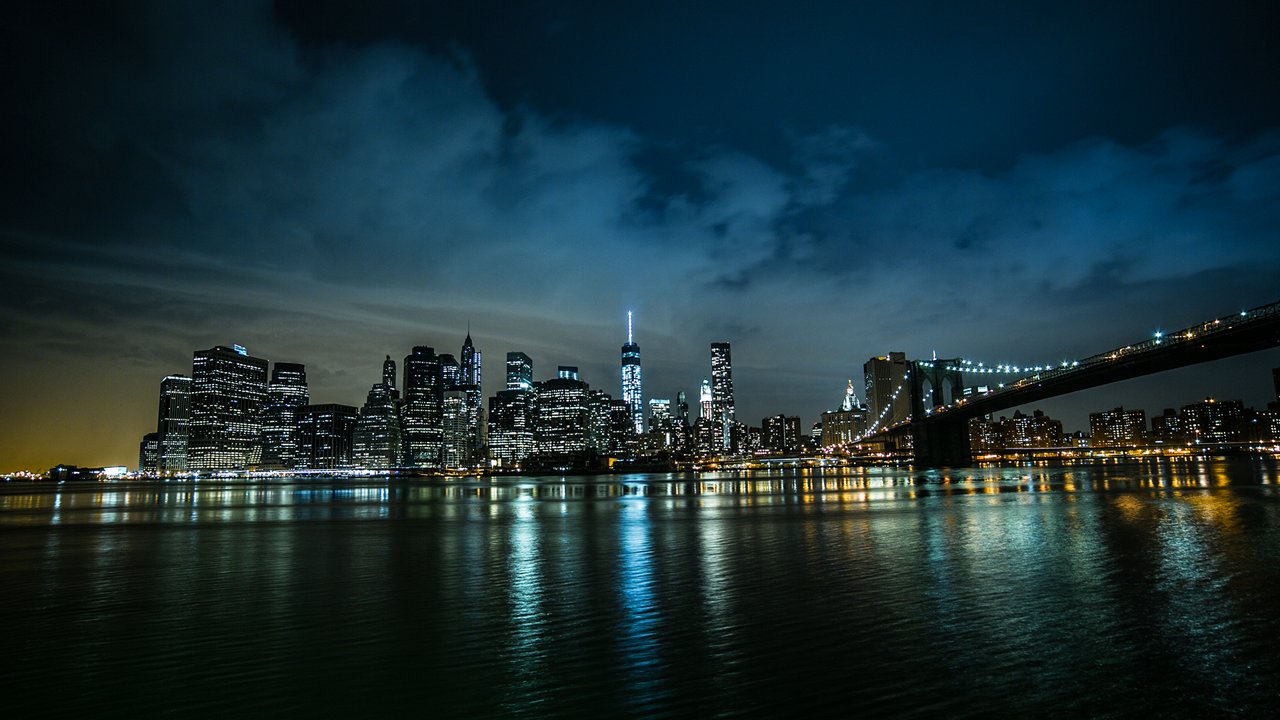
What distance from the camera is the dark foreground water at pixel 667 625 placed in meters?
9.46

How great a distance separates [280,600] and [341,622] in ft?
10.5

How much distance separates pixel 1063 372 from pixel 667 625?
10400 centimetres

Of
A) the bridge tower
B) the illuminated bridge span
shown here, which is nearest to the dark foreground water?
the illuminated bridge span

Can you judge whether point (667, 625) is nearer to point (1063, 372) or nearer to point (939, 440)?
point (1063, 372)

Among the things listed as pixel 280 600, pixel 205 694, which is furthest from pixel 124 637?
pixel 205 694

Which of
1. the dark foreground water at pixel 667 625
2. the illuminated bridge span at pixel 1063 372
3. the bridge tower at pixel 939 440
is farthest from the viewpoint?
the bridge tower at pixel 939 440

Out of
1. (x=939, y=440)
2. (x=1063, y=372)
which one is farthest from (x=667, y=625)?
(x=939, y=440)

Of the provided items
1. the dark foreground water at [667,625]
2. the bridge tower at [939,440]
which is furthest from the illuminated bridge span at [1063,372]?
the dark foreground water at [667,625]

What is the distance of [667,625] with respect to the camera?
1337cm

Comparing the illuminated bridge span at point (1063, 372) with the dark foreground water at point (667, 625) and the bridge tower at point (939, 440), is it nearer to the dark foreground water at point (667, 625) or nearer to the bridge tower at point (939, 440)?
the bridge tower at point (939, 440)

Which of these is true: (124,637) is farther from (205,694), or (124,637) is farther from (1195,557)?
(1195,557)

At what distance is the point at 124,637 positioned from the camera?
43.8 feet

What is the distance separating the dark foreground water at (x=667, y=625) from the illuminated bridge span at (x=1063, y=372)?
5999cm

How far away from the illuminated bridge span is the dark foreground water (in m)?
60.0
